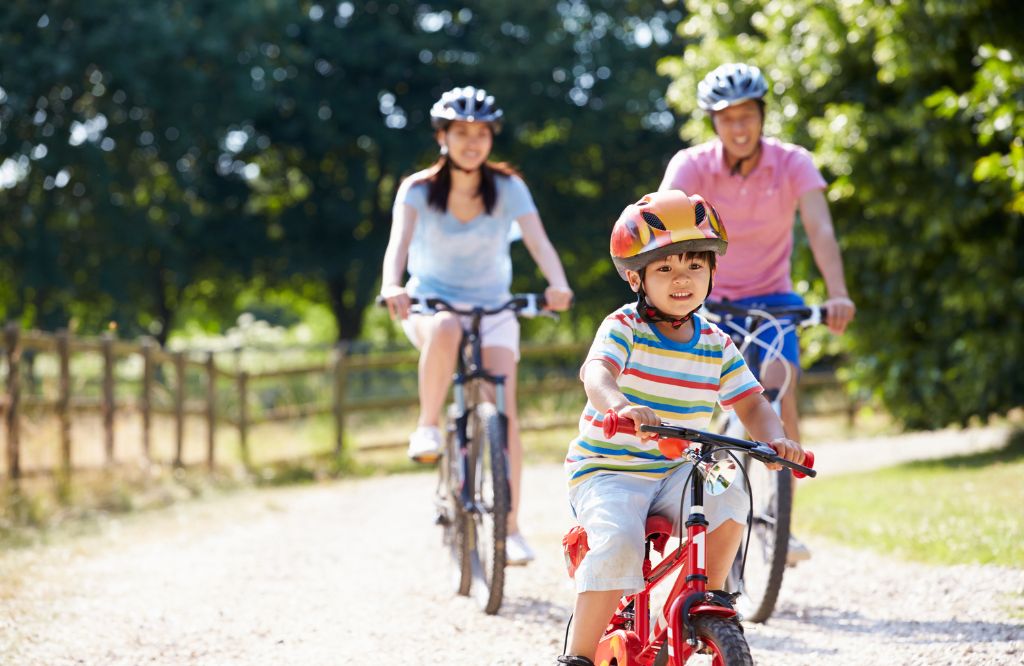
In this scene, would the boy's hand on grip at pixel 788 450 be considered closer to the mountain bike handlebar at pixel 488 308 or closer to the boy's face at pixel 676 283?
the boy's face at pixel 676 283

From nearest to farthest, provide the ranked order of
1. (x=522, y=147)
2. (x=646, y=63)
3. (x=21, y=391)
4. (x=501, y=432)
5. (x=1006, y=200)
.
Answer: (x=501, y=432), (x=21, y=391), (x=1006, y=200), (x=646, y=63), (x=522, y=147)

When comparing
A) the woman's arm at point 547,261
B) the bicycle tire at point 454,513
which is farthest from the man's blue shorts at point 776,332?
the bicycle tire at point 454,513

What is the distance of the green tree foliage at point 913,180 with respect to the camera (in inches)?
417

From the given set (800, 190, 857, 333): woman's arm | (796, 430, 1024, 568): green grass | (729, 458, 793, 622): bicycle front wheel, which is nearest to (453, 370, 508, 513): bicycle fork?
(729, 458, 793, 622): bicycle front wheel

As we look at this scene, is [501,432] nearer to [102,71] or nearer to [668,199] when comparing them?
[668,199]

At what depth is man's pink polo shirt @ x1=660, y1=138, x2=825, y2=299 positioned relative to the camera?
18.1 feet

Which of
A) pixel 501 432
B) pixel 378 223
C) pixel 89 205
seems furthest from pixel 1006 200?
pixel 378 223

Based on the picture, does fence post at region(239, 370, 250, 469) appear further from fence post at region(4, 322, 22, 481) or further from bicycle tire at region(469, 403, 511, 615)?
bicycle tire at region(469, 403, 511, 615)

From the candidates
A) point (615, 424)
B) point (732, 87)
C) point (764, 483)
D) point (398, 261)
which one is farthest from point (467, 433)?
point (615, 424)

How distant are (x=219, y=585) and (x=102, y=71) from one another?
68.9 ft

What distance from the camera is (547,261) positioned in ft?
19.8

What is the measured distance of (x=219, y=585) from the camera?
259 inches

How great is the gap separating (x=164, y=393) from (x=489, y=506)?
29.0ft

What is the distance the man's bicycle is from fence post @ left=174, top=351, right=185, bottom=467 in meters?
8.11
